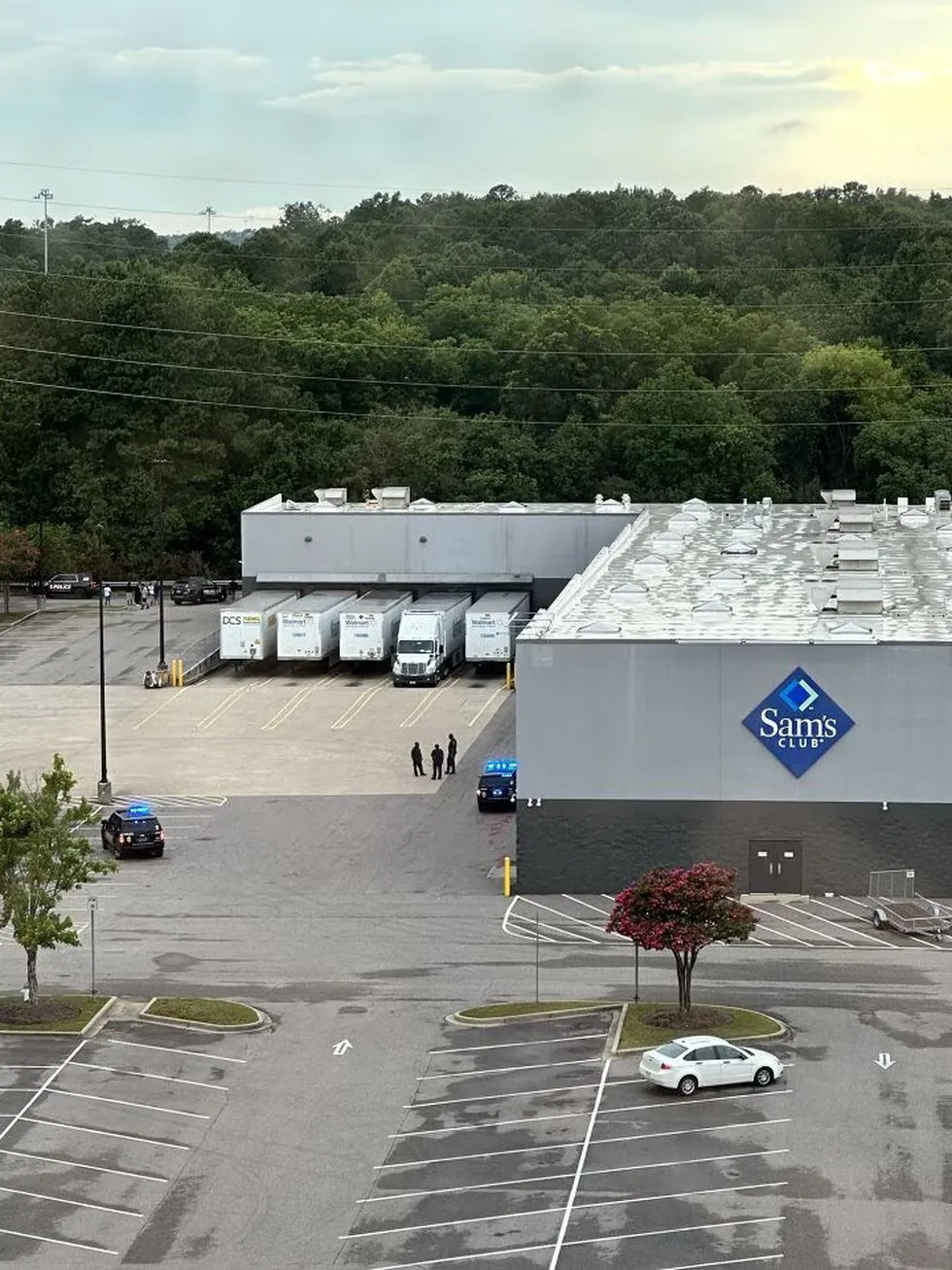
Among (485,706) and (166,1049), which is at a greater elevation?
(166,1049)

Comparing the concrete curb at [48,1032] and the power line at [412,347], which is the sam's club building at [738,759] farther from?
the power line at [412,347]

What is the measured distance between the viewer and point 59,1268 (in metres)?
31.7

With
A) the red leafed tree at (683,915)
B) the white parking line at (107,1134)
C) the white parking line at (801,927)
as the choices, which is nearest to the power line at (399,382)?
the white parking line at (801,927)

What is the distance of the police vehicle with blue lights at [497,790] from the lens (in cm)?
6397

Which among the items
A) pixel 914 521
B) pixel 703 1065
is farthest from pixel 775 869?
pixel 914 521

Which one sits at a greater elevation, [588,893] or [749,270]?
[749,270]

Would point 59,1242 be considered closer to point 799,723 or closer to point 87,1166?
point 87,1166

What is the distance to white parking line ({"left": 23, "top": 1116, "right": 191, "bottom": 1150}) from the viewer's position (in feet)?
121

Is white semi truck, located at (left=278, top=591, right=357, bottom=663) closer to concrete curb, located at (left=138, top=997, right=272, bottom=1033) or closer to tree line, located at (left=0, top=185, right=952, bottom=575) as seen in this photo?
tree line, located at (left=0, top=185, right=952, bottom=575)

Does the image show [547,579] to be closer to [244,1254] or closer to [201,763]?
[201,763]

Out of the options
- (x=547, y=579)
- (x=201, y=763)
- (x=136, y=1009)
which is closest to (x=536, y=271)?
(x=547, y=579)

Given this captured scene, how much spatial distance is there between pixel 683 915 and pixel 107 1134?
1153 cm

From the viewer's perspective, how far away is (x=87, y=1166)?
118ft

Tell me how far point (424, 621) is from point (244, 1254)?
5591 cm
